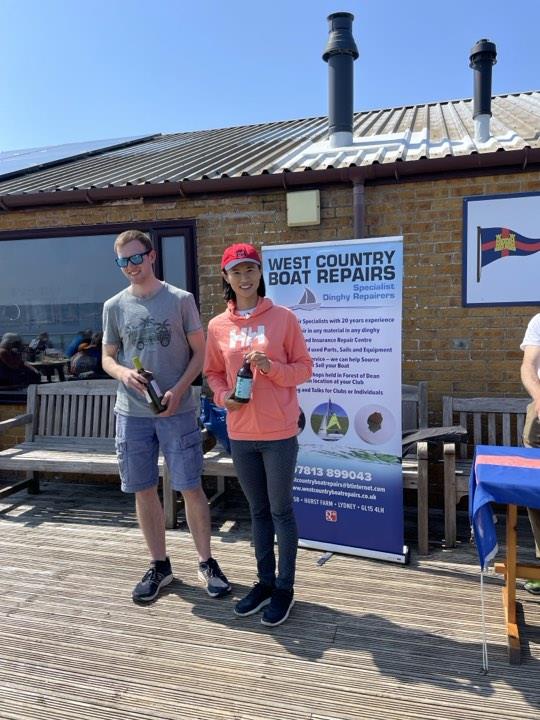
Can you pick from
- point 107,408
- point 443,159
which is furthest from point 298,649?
point 443,159

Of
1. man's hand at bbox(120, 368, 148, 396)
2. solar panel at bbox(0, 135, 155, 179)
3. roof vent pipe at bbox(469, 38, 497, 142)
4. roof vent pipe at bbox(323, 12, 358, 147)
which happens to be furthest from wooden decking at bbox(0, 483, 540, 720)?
solar panel at bbox(0, 135, 155, 179)

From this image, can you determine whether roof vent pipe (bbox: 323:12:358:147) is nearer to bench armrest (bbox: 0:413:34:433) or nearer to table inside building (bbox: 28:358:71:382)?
table inside building (bbox: 28:358:71:382)

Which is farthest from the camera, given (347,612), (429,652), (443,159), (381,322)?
(443,159)

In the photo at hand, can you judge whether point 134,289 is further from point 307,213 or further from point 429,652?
point 429,652

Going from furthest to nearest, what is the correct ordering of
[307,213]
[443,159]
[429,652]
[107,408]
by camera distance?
[107,408] → [307,213] → [443,159] → [429,652]

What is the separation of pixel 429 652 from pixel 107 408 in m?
3.59

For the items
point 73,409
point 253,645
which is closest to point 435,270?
point 253,645

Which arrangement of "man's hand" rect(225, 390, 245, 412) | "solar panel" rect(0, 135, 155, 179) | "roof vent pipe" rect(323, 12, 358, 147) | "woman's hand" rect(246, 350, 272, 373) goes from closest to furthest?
"woman's hand" rect(246, 350, 272, 373)
"man's hand" rect(225, 390, 245, 412)
"roof vent pipe" rect(323, 12, 358, 147)
"solar panel" rect(0, 135, 155, 179)

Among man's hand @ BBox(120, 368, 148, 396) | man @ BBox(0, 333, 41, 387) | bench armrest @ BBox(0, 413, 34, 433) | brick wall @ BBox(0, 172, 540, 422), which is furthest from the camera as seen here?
man @ BBox(0, 333, 41, 387)

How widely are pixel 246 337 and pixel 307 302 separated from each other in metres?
0.95

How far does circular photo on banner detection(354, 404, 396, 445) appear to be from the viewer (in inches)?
137

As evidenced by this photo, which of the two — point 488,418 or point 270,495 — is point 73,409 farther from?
point 488,418

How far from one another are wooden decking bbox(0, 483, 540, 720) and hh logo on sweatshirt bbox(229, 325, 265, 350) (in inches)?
60.0

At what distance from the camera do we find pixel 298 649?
2.76 metres
